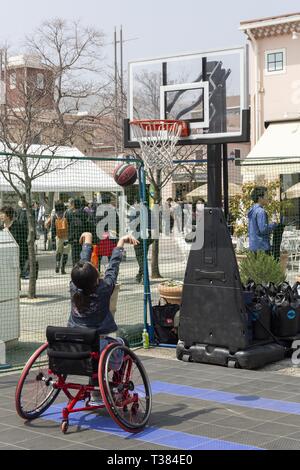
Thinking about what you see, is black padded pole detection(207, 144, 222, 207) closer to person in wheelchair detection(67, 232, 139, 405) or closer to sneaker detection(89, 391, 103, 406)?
person in wheelchair detection(67, 232, 139, 405)

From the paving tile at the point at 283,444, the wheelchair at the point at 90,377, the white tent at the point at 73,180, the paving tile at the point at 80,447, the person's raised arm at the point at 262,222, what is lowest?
the paving tile at the point at 80,447

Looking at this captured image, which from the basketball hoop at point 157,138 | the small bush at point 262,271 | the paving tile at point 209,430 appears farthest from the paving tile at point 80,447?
the small bush at point 262,271

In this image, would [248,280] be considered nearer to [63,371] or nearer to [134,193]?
[63,371]

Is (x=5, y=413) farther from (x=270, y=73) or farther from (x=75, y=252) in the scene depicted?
(x=270, y=73)

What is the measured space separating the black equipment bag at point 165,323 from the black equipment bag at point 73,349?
350cm

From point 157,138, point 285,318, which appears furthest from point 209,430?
point 157,138

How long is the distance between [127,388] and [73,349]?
1.79 ft

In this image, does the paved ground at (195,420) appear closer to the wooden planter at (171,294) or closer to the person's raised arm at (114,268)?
the person's raised arm at (114,268)

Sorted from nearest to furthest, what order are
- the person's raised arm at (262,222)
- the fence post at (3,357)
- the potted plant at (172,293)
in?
1. the fence post at (3,357)
2. the potted plant at (172,293)
3. the person's raised arm at (262,222)

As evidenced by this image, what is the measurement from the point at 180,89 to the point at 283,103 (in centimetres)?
2324

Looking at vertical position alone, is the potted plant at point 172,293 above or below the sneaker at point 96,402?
above

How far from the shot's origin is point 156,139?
8.89 meters

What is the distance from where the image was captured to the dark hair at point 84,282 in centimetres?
Answer: 584
